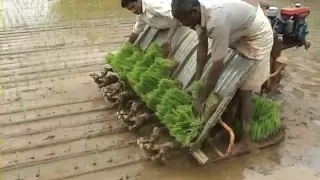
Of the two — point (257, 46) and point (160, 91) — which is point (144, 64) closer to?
point (160, 91)

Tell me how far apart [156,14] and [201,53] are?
102cm

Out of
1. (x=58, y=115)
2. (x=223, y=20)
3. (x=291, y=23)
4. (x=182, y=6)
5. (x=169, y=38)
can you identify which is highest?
(x=182, y=6)

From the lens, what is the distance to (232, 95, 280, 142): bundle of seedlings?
4.32m

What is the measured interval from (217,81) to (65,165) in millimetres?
1611

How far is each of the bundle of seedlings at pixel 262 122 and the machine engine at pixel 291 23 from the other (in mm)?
1009

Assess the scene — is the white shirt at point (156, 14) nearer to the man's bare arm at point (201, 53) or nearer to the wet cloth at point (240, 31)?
the man's bare arm at point (201, 53)

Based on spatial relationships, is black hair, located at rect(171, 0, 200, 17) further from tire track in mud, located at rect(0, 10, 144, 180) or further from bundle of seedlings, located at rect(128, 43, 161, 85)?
tire track in mud, located at rect(0, 10, 144, 180)

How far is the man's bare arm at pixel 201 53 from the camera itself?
13.3 ft

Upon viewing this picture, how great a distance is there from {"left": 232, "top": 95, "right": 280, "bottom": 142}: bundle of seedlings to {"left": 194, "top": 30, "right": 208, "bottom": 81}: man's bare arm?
62 centimetres

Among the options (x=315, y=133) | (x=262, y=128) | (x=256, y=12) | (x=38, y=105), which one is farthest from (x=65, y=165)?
(x=315, y=133)

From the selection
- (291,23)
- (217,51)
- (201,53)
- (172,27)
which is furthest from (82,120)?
(291,23)

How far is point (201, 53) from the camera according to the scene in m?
4.19

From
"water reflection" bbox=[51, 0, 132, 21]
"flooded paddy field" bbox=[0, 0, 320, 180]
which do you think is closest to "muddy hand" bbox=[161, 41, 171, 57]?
"flooded paddy field" bbox=[0, 0, 320, 180]

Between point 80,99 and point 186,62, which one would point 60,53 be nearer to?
point 80,99
